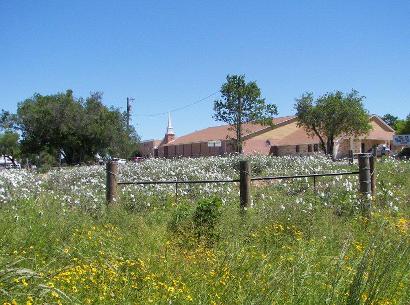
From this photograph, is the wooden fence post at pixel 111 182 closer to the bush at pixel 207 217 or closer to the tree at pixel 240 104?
the bush at pixel 207 217

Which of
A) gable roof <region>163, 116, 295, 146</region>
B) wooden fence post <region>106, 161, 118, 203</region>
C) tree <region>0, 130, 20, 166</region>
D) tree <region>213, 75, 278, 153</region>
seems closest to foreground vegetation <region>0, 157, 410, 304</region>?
wooden fence post <region>106, 161, 118, 203</region>

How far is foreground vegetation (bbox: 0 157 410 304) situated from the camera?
3471 millimetres

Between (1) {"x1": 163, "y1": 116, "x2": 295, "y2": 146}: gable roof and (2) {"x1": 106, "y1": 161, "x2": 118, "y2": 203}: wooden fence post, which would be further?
(1) {"x1": 163, "y1": 116, "x2": 295, "y2": 146}: gable roof

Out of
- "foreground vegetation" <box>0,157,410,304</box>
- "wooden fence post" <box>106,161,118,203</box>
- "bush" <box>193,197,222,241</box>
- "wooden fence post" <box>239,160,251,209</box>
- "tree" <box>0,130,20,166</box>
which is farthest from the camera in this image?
"tree" <box>0,130,20,166</box>

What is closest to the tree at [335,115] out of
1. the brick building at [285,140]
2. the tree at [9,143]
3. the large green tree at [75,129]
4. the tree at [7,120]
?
the brick building at [285,140]

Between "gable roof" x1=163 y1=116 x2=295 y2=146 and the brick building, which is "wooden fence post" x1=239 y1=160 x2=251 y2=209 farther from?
"gable roof" x1=163 y1=116 x2=295 y2=146

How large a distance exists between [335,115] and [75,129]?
2180cm

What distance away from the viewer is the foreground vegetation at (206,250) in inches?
137

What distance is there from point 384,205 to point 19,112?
43.1m

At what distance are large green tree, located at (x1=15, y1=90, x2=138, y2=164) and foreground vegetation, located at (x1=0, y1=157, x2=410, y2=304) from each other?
31.8 meters


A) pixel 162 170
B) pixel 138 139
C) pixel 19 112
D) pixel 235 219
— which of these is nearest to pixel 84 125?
pixel 138 139

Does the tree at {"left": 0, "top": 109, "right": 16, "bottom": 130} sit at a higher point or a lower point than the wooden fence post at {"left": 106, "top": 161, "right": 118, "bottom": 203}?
higher

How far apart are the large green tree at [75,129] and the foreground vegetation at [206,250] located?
104 ft

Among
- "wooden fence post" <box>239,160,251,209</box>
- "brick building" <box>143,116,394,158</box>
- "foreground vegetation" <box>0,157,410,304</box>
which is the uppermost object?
"brick building" <box>143,116,394,158</box>
